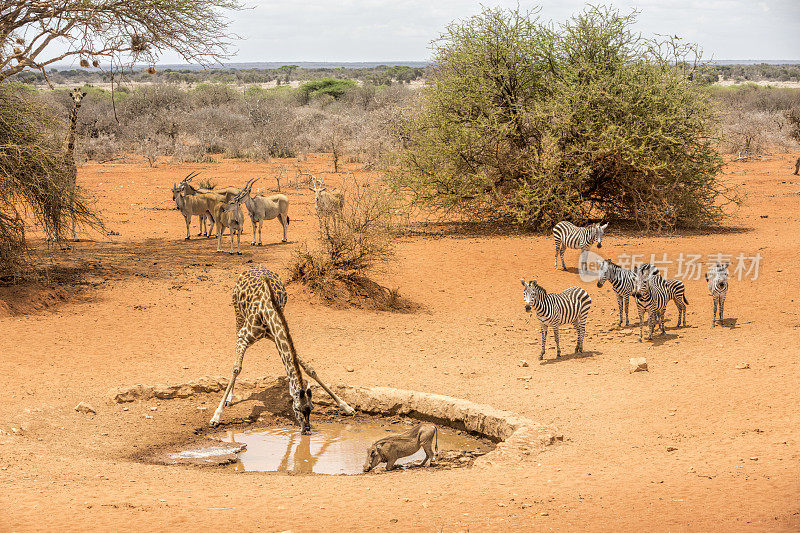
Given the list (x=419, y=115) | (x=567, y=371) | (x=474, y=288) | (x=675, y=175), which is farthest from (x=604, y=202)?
(x=567, y=371)

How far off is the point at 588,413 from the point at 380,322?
5.35m

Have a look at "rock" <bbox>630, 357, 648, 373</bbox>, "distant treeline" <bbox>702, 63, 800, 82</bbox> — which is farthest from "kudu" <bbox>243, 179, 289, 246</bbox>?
"distant treeline" <bbox>702, 63, 800, 82</bbox>

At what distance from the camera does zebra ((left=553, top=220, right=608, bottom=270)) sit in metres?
17.3

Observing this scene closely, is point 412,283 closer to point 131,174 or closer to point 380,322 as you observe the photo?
point 380,322

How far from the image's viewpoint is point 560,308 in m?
11.6

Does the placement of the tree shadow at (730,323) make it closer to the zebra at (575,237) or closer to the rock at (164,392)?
the zebra at (575,237)

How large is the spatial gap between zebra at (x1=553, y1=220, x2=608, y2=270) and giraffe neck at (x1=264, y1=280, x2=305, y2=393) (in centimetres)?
924

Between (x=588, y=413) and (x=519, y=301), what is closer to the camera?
(x=588, y=413)

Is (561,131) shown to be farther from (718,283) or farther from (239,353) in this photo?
(239,353)

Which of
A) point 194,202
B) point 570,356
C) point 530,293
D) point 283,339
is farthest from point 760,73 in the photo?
point 283,339

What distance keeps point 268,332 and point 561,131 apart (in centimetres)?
1392

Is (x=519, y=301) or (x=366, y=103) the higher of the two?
(x=366, y=103)

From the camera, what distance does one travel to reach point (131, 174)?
35.2 meters

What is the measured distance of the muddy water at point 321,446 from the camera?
8672mm
